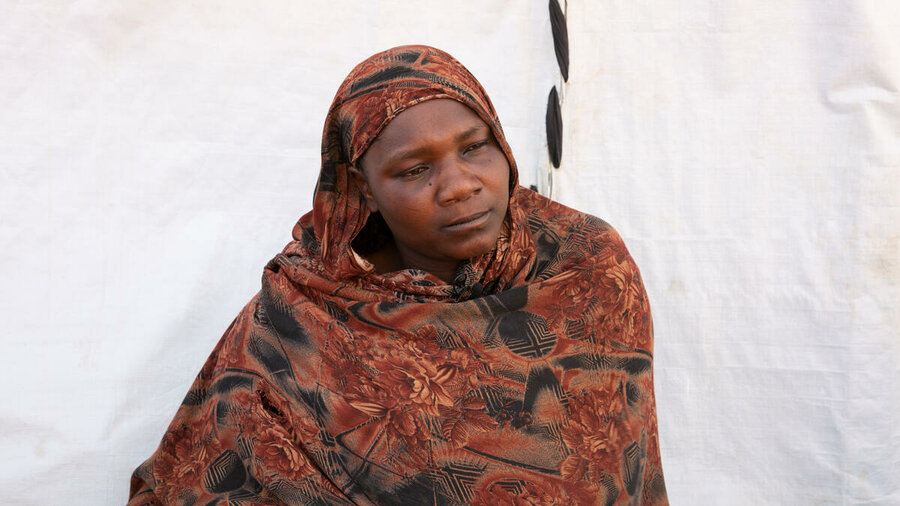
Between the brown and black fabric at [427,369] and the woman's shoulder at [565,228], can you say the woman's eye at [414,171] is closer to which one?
the brown and black fabric at [427,369]

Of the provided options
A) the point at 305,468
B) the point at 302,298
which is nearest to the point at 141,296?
the point at 302,298

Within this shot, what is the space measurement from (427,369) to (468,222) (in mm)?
319

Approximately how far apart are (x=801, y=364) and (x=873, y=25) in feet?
3.07

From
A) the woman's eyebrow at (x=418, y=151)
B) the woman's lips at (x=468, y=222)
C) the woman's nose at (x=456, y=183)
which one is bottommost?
the woman's lips at (x=468, y=222)

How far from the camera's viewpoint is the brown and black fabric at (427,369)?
1693 millimetres

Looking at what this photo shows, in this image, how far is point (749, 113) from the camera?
235cm

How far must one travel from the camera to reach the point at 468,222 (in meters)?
1.67

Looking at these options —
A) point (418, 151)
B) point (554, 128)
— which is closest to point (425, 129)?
point (418, 151)

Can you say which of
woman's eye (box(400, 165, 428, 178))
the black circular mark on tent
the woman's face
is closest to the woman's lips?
the woman's face

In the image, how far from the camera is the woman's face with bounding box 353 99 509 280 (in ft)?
5.44

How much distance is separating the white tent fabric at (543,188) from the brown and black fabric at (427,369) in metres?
0.57

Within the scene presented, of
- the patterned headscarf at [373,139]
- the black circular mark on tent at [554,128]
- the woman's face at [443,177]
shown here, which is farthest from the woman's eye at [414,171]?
the black circular mark on tent at [554,128]

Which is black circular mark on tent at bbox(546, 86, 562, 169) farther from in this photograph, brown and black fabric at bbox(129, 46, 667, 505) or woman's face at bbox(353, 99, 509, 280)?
woman's face at bbox(353, 99, 509, 280)

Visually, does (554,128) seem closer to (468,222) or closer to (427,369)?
(468,222)
